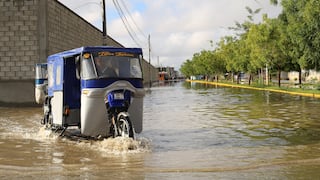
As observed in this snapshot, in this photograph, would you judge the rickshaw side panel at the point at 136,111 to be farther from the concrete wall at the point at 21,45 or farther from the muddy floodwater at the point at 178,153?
the concrete wall at the point at 21,45

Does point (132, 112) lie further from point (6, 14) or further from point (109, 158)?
point (6, 14)

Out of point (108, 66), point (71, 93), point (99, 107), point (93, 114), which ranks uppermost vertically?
point (108, 66)

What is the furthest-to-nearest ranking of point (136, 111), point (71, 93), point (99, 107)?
point (71, 93)
point (136, 111)
point (99, 107)

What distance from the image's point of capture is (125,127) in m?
11.4

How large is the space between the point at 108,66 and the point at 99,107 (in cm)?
106

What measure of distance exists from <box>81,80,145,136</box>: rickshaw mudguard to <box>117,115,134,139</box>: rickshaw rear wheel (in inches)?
25.2

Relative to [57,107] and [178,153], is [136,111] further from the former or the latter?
[57,107]

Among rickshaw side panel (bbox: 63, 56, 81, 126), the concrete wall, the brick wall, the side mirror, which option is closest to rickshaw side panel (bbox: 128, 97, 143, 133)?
the side mirror

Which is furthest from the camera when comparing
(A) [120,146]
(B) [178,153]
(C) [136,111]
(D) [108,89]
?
(C) [136,111]

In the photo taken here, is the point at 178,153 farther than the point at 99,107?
No

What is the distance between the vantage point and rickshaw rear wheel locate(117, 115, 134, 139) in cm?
1120

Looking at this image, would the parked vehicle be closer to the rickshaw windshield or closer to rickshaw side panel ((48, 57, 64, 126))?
the rickshaw windshield

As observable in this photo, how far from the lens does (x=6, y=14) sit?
28453mm

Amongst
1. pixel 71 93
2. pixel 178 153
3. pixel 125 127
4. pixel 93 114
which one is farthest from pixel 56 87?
pixel 178 153
